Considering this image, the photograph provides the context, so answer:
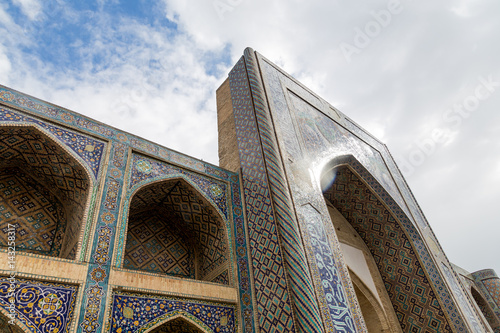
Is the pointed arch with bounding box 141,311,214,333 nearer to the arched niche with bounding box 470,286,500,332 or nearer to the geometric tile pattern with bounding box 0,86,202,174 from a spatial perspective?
the geometric tile pattern with bounding box 0,86,202,174

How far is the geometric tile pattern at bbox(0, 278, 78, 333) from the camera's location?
2.55m

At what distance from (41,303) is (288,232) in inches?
93.5

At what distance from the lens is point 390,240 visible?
701 cm

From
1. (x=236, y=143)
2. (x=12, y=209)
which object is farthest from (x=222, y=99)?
(x=12, y=209)

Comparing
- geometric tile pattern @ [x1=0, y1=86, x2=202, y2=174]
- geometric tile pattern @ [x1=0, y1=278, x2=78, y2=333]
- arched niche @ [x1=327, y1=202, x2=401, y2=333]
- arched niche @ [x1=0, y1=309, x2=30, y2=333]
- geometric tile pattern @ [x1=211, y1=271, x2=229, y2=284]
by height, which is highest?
geometric tile pattern @ [x1=0, y1=86, x2=202, y2=174]

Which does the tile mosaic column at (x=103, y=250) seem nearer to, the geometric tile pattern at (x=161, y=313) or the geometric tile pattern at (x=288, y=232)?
the geometric tile pattern at (x=161, y=313)

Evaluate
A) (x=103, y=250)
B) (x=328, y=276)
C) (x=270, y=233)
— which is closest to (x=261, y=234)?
(x=270, y=233)

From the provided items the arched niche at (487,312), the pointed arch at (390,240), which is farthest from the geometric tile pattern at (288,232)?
the arched niche at (487,312)

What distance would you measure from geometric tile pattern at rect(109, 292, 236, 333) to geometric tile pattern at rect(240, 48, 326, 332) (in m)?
0.77

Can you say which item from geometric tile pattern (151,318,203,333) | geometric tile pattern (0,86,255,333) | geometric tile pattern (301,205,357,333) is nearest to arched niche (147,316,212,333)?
geometric tile pattern (151,318,203,333)

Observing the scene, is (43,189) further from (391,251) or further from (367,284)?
(391,251)

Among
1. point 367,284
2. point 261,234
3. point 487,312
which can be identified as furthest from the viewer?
point 487,312

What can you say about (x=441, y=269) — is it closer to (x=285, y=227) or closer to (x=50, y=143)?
(x=285, y=227)

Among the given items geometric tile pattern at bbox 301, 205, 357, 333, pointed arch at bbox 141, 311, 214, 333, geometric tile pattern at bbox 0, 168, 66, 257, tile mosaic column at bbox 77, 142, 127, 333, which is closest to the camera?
tile mosaic column at bbox 77, 142, 127, 333
